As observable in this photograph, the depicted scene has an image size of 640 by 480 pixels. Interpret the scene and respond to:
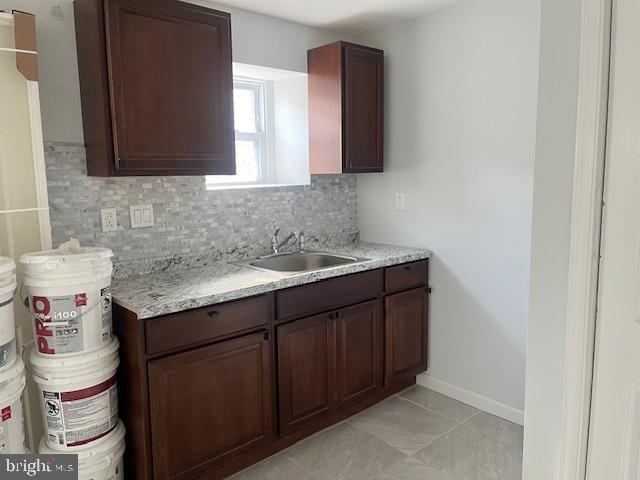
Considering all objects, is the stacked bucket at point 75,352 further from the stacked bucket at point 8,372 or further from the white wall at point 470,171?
the white wall at point 470,171

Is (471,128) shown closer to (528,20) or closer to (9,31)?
(528,20)

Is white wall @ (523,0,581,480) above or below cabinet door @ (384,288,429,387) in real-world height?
above

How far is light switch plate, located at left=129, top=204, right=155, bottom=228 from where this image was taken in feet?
7.95

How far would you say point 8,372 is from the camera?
171 cm

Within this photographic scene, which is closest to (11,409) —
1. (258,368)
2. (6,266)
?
(6,266)

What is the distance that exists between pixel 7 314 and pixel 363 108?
217 cm

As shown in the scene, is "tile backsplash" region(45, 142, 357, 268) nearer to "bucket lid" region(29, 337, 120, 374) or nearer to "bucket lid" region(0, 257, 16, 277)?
"bucket lid" region(0, 257, 16, 277)

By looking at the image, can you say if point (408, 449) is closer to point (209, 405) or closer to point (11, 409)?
point (209, 405)

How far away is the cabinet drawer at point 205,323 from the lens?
1.94m

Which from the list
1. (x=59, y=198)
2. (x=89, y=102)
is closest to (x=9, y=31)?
(x=89, y=102)

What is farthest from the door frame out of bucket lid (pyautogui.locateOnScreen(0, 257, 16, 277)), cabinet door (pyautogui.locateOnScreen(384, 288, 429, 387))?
bucket lid (pyautogui.locateOnScreen(0, 257, 16, 277))

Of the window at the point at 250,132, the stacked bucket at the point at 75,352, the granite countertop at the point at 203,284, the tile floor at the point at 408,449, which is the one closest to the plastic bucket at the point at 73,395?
the stacked bucket at the point at 75,352

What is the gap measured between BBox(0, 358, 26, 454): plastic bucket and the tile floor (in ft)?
3.20

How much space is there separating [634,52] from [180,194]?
6.68ft
